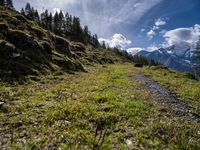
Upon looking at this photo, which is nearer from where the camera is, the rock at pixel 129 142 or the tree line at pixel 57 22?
the rock at pixel 129 142

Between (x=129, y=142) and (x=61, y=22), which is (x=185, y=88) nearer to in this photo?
(x=129, y=142)

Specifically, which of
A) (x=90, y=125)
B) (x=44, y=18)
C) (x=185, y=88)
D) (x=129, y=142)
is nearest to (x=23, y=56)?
(x=90, y=125)

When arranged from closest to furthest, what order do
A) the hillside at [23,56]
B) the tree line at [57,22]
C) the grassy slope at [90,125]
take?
the grassy slope at [90,125] < the hillside at [23,56] < the tree line at [57,22]

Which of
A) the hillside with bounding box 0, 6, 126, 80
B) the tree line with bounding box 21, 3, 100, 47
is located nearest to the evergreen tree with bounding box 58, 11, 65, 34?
the tree line with bounding box 21, 3, 100, 47

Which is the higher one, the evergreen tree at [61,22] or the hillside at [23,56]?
the evergreen tree at [61,22]

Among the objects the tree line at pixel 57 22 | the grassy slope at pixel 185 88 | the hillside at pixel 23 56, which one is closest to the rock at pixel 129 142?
the grassy slope at pixel 185 88

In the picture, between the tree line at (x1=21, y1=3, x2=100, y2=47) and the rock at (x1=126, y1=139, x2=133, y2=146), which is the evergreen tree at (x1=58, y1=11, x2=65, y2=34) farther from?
the rock at (x1=126, y1=139, x2=133, y2=146)

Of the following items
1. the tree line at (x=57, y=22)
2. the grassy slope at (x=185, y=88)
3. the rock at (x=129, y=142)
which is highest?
the tree line at (x=57, y=22)

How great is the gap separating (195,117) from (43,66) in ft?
74.4

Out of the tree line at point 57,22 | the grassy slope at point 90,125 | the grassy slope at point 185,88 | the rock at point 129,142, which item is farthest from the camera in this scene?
the tree line at point 57,22

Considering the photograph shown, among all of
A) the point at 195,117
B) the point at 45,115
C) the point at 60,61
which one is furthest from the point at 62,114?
the point at 60,61

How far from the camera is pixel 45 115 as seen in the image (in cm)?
1345

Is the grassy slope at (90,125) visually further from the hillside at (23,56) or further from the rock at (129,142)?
the hillside at (23,56)

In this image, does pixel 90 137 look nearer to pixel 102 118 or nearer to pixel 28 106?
pixel 102 118
